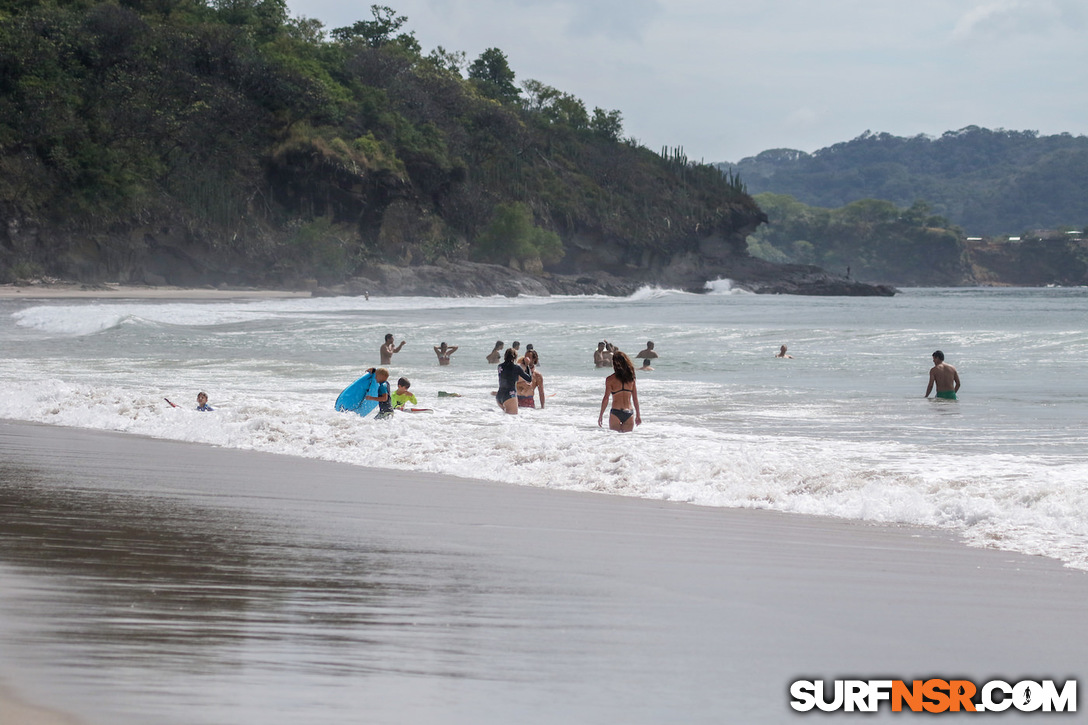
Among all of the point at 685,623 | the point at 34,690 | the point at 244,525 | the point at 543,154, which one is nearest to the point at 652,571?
the point at 685,623

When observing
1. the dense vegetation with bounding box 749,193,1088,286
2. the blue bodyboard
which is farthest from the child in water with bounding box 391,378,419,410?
the dense vegetation with bounding box 749,193,1088,286

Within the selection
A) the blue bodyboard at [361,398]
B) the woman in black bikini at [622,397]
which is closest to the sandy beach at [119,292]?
the blue bodyboard at [361,398]

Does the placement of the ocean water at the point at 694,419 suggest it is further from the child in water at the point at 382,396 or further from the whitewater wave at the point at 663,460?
the child in water at the point at 382,396

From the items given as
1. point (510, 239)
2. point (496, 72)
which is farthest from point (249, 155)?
point (496, 72)

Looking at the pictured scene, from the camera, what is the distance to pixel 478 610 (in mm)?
4723

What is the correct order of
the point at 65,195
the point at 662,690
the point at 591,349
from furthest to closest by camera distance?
the point at 65,195, the point at 591,349, the point at 662,690

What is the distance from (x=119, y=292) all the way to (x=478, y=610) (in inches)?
2564

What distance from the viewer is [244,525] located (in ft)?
21.4

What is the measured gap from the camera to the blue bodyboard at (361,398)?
12617 mm

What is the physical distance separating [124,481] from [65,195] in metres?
66.9

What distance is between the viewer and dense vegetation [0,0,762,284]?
2655 inches

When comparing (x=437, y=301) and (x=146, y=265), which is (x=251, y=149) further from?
(x=437, y=301)

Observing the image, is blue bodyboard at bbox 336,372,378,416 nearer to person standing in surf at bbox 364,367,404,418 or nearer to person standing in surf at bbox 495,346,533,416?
person standing in surf at bbox 364,367,404,418

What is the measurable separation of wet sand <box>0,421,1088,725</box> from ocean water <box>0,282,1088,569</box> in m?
0.86
